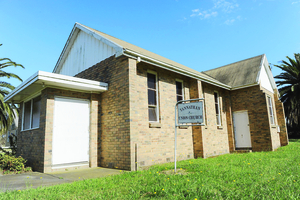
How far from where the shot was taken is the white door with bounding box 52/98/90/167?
751 centimetres

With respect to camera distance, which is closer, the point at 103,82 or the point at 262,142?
the point at 103,82

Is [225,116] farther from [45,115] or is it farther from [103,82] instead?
[45,115]

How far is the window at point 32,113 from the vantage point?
8583 millimetres

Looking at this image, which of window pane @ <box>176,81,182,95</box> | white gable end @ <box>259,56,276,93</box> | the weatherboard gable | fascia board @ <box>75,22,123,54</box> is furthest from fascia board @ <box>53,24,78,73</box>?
white gable end @ <box>259,56,276,93</box>

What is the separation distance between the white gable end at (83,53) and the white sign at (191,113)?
413cm

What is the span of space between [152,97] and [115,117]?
187cm

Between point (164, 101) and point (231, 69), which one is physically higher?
point (231, 69)

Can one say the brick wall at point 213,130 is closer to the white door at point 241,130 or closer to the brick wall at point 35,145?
the white door at point 241,130

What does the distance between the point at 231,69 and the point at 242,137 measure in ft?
18.5

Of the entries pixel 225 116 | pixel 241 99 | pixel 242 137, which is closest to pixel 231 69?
pixel 241 99

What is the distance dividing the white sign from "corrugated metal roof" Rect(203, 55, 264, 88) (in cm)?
846

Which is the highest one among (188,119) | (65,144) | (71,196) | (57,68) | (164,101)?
(57,68)

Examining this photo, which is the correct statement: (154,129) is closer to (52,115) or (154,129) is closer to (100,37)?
(52,115)

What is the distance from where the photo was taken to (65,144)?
301 inches
